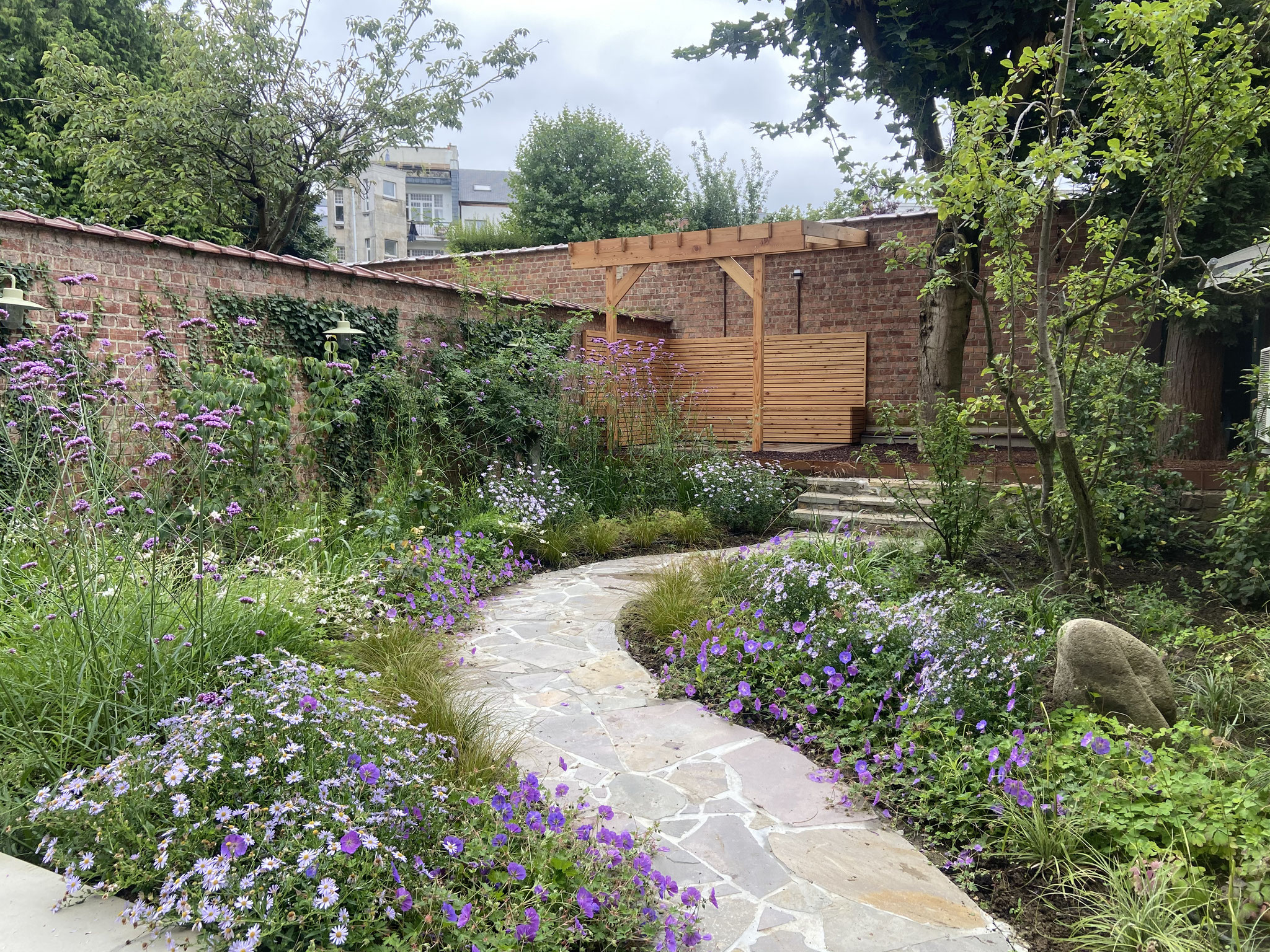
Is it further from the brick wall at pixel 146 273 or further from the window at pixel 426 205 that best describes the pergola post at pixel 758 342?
the window at pixel 426 205

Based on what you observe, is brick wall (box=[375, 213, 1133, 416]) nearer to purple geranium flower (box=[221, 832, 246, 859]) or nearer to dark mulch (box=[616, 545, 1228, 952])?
dark mulch (box=[616, 545, 1228, 952])

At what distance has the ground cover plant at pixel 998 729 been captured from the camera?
7.19 feet

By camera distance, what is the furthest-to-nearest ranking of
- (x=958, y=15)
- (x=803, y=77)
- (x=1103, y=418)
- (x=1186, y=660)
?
1. (x=803, y=77)
2. (x=958, y=15)
3. (x=1103, y=418)
4. (x=1186, y=660)

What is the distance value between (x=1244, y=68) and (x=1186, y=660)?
9.38ft

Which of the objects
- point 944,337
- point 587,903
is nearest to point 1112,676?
point 587,903

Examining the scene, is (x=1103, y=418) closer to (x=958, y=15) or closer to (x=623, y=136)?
(x=958, y=15)

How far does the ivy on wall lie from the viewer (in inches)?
232

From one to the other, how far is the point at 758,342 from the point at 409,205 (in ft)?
145

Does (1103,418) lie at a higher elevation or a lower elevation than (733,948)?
higher

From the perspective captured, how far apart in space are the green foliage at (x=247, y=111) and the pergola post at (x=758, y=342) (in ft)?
22.0

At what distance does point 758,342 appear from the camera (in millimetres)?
9820

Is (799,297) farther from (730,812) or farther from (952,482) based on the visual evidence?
(730,812)

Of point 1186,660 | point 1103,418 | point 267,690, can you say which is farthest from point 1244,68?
point 267,690

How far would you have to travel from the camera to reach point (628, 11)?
749cm
